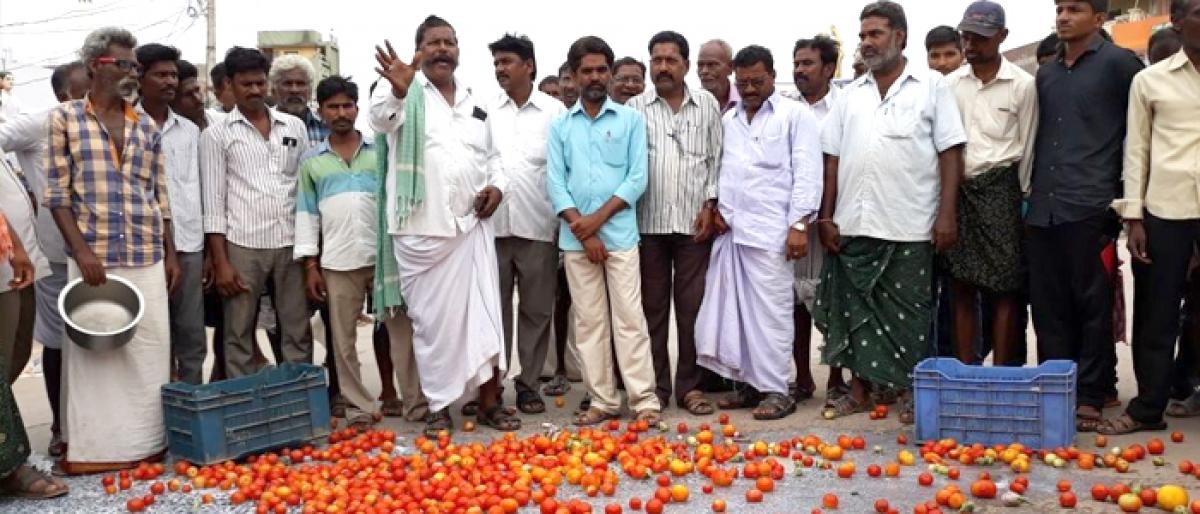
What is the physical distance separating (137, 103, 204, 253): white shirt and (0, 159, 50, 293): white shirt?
70 cm

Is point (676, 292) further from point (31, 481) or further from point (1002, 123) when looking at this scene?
point (31, 481)

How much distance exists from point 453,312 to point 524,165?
1.04m

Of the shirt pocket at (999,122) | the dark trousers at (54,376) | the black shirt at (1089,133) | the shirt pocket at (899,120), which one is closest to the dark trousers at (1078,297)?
the black shirt at (1089,133)

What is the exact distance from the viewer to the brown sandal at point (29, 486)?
4.75 m

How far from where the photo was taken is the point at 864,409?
19.6ft

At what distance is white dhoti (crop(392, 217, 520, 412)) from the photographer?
5.70 m

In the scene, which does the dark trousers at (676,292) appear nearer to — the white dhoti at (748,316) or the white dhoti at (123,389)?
the white dhoti at (748,316)

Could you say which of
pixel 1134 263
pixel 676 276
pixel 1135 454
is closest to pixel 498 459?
pixel 676 276

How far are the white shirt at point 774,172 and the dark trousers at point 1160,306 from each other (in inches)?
68.4

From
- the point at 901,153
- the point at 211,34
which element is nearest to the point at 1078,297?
the point at 901,153

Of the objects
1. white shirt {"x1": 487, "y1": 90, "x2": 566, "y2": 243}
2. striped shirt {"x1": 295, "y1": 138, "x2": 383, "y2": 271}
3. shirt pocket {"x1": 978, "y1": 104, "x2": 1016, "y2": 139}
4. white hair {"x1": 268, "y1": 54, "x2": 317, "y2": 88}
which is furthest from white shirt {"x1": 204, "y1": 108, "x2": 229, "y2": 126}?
shirt pocket {"x1": 978, "y1": 104, "x2": 1016, "y2": 139}

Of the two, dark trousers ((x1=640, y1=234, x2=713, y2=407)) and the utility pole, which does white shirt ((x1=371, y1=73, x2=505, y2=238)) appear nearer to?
dark trousers ((x1=640, y1=234, x2=713, y2=407))

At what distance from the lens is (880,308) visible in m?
5.73

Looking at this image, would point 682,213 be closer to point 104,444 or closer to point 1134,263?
point 1134,263
